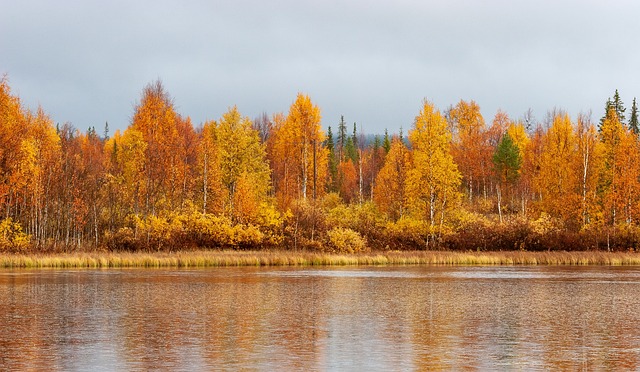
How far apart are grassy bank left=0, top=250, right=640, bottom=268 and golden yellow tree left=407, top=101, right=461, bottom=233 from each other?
6424 mm

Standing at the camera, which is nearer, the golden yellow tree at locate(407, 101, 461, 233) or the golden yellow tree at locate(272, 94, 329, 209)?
the golden yellow tree at locate(407, 101, 461, 233)

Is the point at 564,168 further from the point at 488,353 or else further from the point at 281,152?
the point at 488,353

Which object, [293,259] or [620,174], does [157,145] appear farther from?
[620,174]

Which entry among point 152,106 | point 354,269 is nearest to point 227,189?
point 152,106

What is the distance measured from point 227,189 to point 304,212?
36.5 feet

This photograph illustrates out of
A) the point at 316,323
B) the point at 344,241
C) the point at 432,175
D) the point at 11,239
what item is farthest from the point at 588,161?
the point at 316,323

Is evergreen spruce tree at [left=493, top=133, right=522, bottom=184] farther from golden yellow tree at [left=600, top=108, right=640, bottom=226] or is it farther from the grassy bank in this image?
the grassy bank

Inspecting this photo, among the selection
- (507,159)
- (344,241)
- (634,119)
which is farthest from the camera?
(634,119)

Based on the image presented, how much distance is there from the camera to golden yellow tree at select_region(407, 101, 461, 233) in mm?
69000

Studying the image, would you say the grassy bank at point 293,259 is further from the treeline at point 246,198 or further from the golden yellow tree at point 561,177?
the golden yellow tree at point 561,177

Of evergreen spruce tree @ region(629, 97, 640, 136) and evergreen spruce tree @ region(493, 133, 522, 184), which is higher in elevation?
evergreen spruce tree @ region(629, 97, 640, 136)

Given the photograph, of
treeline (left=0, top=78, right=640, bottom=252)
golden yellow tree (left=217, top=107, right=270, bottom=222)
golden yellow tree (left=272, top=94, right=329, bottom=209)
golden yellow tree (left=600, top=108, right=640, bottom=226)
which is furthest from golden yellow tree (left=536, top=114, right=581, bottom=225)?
golden yellow tree (left=217, top=107, right=270, bottom=222)

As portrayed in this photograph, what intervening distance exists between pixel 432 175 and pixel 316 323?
151 feet

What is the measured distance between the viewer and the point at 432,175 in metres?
69.0
